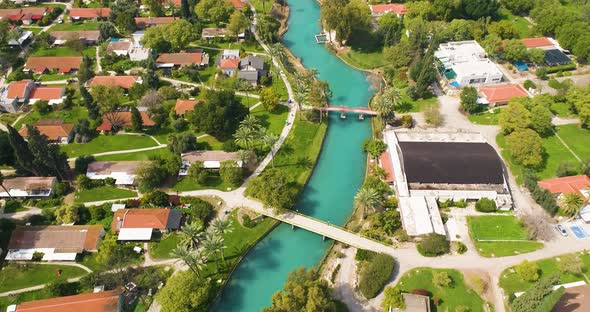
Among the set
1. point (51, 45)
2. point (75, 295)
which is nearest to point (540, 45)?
point (75, 295)

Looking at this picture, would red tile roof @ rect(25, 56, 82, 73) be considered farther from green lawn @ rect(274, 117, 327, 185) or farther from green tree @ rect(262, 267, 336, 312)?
green tree @ rect(262, 267, 336, 312)

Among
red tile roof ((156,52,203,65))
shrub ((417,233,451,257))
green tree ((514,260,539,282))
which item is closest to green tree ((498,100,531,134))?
green tree ((514,260,539,282))

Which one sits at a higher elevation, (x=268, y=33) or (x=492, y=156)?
(x=268, y=33)

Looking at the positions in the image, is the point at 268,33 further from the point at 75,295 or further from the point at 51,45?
the point at 75,295

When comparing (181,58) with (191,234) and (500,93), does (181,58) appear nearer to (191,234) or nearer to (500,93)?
(191,234)

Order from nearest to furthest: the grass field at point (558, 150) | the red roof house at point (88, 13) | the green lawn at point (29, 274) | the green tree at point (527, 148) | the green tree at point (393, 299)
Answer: the green tree at point (393, 299), the green lawn at point (29, 274), the green tree at point (527, 148), the grass field at point (558, 150), the red roof house at point (88, 13)

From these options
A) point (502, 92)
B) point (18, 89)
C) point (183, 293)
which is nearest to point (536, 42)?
point (502, 92)

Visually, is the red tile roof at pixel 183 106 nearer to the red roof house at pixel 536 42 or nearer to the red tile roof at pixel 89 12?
the red tile roof at pixel 89 12

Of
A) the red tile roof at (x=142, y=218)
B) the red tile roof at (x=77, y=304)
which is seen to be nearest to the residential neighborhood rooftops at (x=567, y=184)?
the red tile roof at (x=142, y=218)
